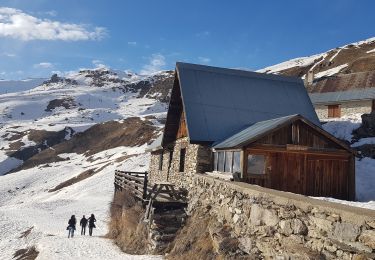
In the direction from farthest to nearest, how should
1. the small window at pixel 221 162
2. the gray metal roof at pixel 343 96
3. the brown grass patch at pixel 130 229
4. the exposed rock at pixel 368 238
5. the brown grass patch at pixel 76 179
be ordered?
the brown grass patch at pixel 76 179 < the gray metal roof at pixel 343 96 < the small window at pixel 221 162 < the brown grass patch at pixel 130 229 < the exposed rock at pixel 368 238

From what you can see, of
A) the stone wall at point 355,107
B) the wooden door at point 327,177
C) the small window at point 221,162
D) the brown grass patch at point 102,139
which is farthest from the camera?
the brown grass patch at point 102,139

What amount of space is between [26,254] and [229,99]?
1550 centimetres

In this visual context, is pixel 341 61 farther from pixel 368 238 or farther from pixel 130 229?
pixel 368 238

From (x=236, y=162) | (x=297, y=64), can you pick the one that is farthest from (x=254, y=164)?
(x=297, y=64)

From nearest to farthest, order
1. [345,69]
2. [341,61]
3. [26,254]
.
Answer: [26,254], [345,69], [341,61]

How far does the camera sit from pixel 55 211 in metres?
40.1

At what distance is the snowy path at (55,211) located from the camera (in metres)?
22.0

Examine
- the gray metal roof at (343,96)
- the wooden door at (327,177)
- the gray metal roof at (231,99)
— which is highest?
the gray metal roof at (343,96)

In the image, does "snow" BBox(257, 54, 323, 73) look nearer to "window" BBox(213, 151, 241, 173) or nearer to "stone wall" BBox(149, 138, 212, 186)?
"stone wall" BBox(149, 138, 212, 186)

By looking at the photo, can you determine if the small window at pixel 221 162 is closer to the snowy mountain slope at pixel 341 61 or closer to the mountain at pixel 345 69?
the mountain at pixel 345 69

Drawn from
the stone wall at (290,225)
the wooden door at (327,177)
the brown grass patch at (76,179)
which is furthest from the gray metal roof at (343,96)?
the stone wall at (290,225)

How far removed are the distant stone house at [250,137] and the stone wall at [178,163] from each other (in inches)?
2.1

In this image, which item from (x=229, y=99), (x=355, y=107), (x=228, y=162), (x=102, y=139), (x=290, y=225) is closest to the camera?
(x=290, y=225)

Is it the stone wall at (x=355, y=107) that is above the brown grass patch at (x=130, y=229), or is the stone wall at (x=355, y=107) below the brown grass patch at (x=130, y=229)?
above
